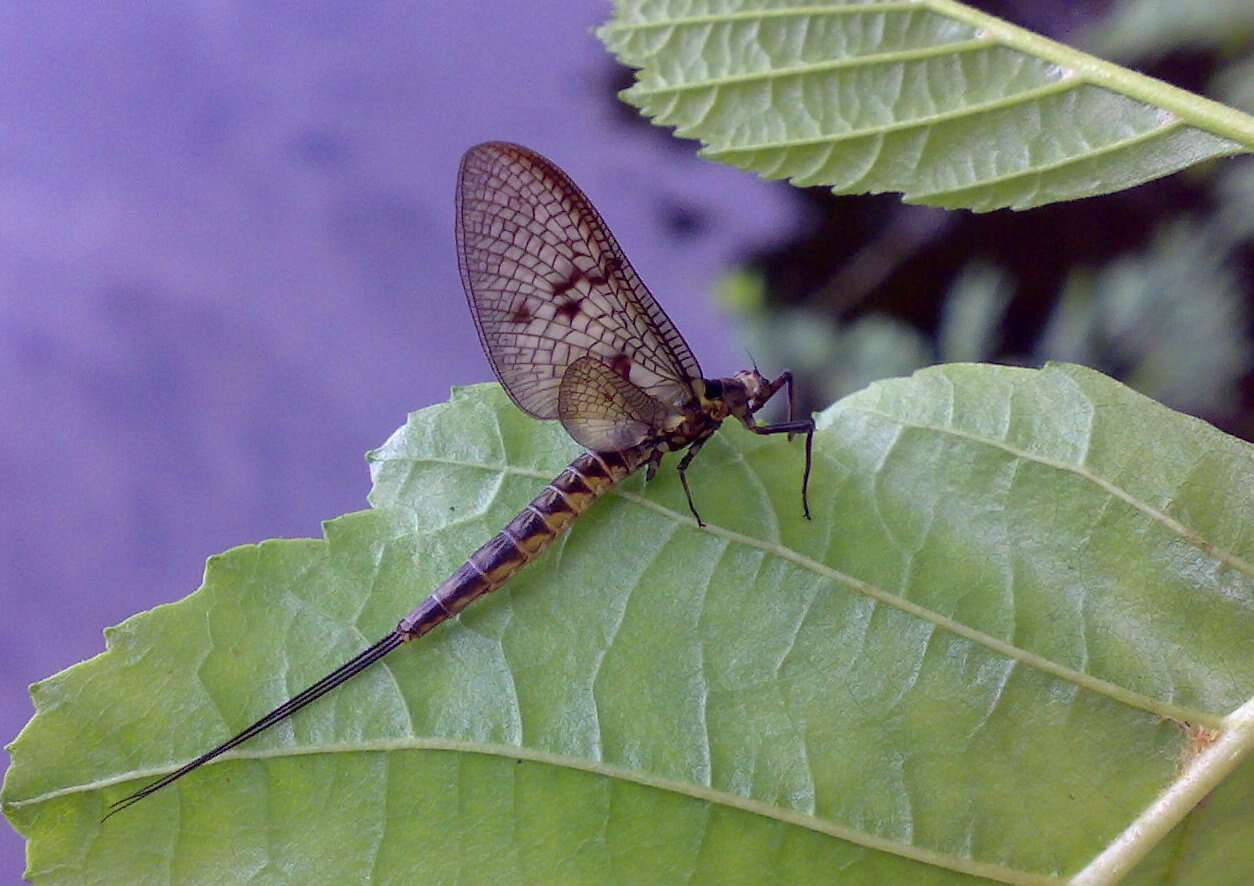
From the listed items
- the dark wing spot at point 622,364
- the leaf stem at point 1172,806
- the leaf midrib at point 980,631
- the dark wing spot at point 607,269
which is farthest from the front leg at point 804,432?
the leaf stem at point 1172,806

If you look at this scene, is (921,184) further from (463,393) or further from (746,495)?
(463,393)

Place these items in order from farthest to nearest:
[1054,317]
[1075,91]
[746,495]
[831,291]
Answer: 1. [831,291]
2. [1054,317]
3. [1075,91]
4. [746,495]

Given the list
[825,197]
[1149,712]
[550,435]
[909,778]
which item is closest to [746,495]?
[550,435]

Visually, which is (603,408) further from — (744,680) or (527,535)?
(744,680)

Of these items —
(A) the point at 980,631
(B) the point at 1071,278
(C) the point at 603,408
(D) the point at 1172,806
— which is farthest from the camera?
(B) the point at 1071,278

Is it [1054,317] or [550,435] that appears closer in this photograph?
[550,435]

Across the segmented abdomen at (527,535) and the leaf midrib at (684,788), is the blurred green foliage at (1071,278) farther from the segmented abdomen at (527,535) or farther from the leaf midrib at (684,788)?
the leaf midrib at (684,788)

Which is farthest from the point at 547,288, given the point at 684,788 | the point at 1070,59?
the point at 1070,59

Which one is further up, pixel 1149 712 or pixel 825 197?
pixel 825 197

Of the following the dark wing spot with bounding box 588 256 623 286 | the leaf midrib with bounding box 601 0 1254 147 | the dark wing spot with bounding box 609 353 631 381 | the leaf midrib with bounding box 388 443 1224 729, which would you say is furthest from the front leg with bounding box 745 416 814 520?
the leaf midrib with bounding box 601 0 1254 147
